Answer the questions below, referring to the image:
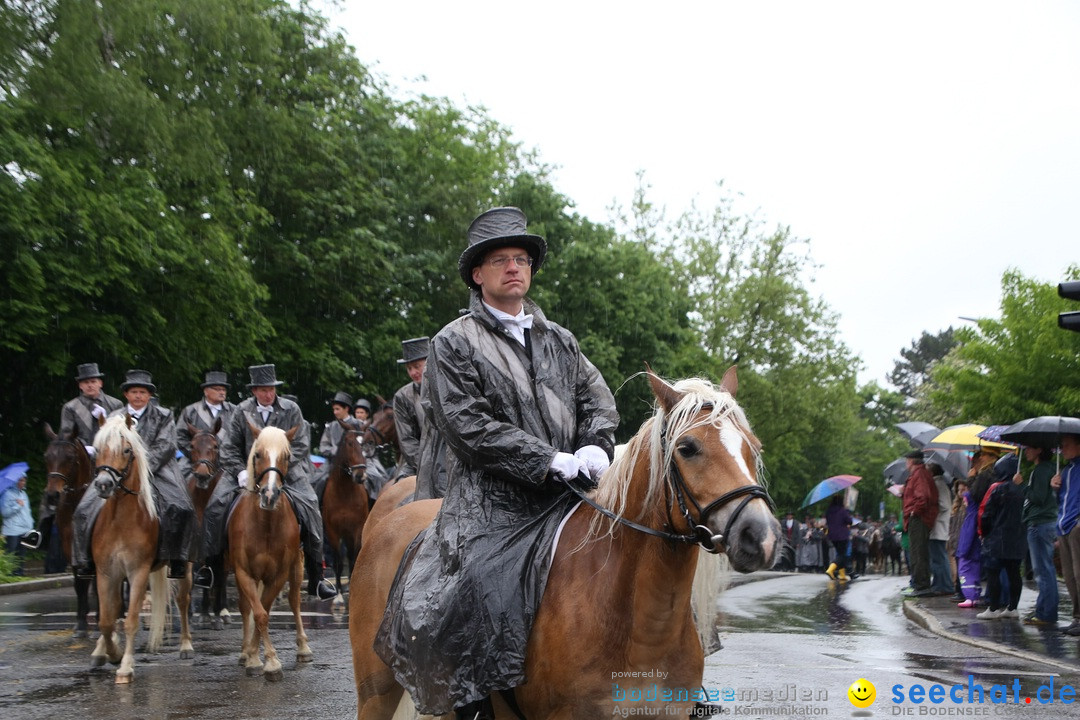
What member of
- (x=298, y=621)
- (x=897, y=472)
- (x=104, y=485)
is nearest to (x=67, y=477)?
(x=104, y=485)

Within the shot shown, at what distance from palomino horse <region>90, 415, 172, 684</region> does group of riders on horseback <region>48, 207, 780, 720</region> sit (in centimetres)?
593

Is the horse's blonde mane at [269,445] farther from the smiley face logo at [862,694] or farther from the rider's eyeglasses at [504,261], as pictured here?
the rider's eyeglasses at [504,261]

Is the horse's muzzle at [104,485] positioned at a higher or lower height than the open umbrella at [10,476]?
Answer: lower

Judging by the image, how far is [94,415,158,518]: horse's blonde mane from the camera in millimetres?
11266

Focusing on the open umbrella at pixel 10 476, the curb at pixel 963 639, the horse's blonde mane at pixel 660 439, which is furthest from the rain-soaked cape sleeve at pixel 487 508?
the open umbrella at pixel 10 476

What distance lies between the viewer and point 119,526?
11453 millimetres

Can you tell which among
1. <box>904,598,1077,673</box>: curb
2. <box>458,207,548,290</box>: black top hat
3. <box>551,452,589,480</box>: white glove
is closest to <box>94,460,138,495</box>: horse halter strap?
<box>458,207,548,290</box>: black top hat

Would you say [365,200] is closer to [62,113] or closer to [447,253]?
[447,253]

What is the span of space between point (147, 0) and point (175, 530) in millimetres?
17772

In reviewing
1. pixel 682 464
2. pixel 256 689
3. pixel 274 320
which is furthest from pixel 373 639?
pixel 274 320

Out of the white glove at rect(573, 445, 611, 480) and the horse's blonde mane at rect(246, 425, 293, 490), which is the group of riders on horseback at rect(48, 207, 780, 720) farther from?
the horse's blonde mane at rect(246, 425, 293, 490)

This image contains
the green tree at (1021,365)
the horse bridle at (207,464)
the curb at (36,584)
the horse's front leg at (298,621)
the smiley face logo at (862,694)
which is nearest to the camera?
the smiley face logo at (862,694)

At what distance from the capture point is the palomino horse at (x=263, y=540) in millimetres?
10922

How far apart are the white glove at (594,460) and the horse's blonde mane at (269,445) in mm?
6503
